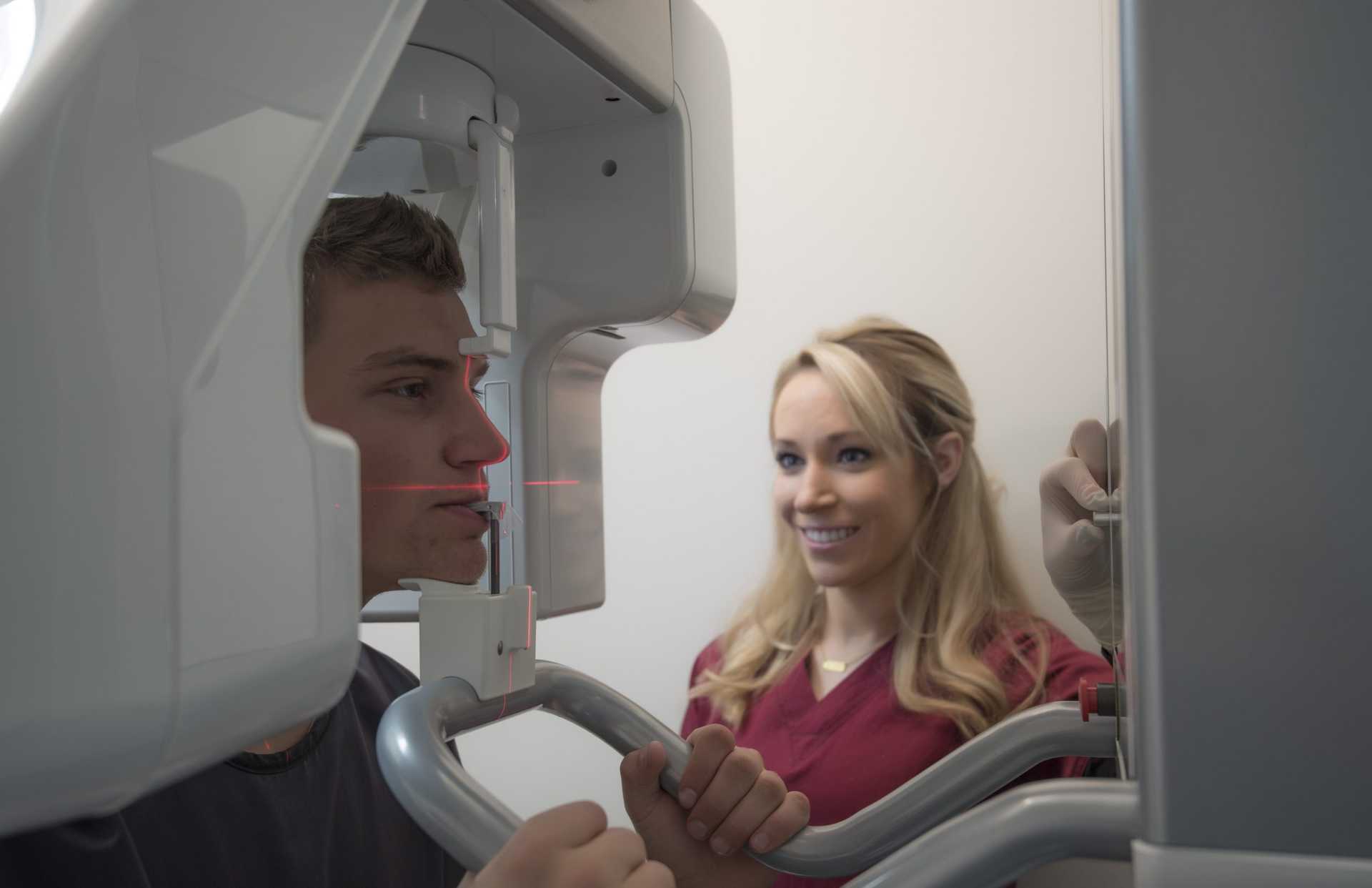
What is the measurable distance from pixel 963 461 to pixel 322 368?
104 centimetres

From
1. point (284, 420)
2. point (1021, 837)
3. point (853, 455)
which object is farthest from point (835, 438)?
point (284, 420)

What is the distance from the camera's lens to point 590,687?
0.61 meters

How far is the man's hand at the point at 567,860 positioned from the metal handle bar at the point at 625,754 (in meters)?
0.03

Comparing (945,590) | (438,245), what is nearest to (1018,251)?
(945,590)

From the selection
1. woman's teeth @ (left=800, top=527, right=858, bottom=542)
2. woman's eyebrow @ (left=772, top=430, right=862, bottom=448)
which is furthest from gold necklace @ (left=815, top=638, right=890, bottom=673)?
woman's eyebrow @ (left=772, top=430, right=862, bottom=448)

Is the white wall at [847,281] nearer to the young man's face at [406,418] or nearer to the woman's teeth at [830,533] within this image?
the woman's teeth at [830,533]

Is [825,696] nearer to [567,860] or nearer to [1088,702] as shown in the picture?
[1088,702]

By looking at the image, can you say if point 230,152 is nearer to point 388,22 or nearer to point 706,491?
point 388,22

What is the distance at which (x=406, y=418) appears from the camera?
65 cm

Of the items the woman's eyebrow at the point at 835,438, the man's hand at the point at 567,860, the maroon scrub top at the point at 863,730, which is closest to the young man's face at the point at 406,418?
the man's hand at the point at 567,860

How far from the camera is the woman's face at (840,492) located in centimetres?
150

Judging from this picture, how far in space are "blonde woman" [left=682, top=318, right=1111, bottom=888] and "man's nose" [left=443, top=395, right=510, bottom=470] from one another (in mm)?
871

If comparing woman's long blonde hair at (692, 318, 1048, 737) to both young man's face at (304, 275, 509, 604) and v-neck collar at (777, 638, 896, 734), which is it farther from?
young man's face at (304, 275, 509, 604)

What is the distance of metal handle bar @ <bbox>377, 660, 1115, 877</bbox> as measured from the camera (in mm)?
433
